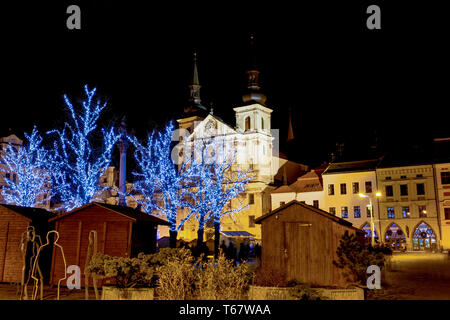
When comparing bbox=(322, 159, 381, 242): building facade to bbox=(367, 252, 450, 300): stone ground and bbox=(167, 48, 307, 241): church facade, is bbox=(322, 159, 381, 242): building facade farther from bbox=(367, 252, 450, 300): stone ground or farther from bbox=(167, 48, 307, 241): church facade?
bbox=(367, 252, 450, 300): stone ground

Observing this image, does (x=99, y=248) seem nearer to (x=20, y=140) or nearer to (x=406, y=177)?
(x=406, y=177)

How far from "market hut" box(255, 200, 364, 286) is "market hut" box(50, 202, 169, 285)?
5.21m

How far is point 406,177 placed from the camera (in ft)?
164

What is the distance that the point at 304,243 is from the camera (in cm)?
1738

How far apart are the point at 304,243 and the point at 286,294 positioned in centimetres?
485

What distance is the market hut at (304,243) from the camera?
16.9m

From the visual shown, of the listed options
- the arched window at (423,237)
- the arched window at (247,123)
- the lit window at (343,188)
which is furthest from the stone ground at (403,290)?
the arched window at (247,123)

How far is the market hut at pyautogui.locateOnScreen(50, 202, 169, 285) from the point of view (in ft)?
59.0

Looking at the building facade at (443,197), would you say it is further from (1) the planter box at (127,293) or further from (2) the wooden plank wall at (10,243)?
(2) the wooden plank wall at (10,243)

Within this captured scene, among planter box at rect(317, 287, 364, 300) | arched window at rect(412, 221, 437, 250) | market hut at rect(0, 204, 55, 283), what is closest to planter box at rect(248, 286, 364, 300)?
planter box at rect(317, 287, 364, 300)

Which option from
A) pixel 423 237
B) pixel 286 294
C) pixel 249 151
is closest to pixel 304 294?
pixel 286 294

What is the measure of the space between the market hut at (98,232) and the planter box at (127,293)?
13.6ft

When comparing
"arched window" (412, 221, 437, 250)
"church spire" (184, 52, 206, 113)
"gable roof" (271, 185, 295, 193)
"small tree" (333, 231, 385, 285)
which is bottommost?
"small tree" (333, 231, 385, 285)
